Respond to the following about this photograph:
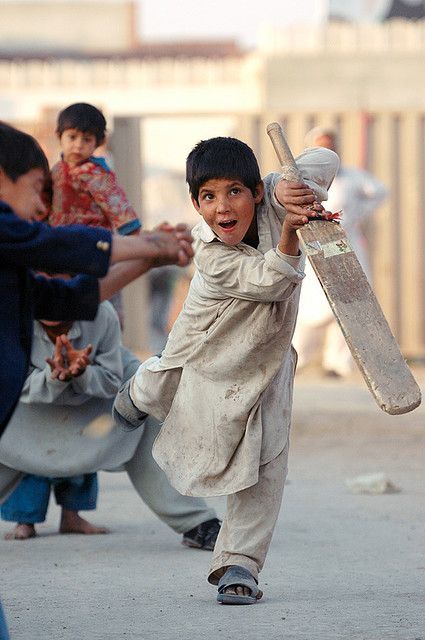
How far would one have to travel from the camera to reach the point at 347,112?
15.3 metres

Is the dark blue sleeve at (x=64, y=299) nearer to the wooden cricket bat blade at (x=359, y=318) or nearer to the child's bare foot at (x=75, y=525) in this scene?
the wooden cricket bat blade at (x=359, y=318)

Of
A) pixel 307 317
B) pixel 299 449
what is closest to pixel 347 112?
pixel 307 317

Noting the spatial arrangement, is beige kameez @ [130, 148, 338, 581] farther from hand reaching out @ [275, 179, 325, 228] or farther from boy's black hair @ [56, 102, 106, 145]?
boy's black hair @ [56, 102, 106, 145]

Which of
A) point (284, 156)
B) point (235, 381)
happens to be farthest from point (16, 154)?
point (235, 381)

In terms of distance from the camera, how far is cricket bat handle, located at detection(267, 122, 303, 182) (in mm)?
4707

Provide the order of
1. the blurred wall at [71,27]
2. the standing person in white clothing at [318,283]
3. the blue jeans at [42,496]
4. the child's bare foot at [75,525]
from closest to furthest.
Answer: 1. the blue jeans at [42,496]
2. the child's bare foot at [75,525]
3. the standing person in white clothing at [318,283]
4. the blurred wall at [71,27]

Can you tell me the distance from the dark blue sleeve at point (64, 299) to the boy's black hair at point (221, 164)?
3.26 feet

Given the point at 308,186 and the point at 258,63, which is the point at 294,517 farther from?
the point at 258,63

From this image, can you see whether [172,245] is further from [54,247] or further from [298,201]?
[298,201]

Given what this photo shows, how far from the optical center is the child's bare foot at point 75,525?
6426 mm

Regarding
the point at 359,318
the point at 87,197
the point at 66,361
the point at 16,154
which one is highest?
the point at 16,154

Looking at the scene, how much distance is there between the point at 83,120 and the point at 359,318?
85.8 inches

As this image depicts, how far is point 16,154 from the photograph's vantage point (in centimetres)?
374

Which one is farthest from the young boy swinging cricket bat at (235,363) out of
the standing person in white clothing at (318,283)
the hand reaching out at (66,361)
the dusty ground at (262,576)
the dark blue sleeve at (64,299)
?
the standing person in white clothing at (318,283)
